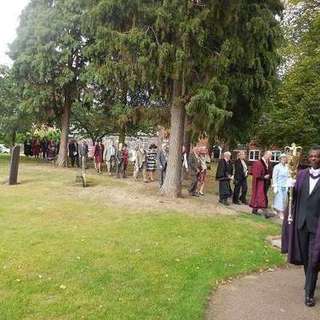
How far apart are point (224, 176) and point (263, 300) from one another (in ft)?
29.9

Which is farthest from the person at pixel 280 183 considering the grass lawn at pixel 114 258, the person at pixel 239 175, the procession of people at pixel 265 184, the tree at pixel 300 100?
the tree at pixel 300 100

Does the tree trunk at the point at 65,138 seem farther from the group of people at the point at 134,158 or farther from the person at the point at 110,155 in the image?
the person at the point at 110,155

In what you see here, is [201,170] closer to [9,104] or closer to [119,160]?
[119,160]

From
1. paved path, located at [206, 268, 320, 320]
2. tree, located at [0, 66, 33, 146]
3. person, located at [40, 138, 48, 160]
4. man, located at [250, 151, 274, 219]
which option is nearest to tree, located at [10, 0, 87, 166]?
tree, located at [0, 66, 33, 146]

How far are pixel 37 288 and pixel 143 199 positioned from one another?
27.7 ft

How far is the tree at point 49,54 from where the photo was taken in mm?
27297

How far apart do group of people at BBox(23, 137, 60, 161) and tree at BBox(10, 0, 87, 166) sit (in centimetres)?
941

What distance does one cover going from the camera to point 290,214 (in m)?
7.64

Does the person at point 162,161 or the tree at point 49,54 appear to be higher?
the tree at point 49,54

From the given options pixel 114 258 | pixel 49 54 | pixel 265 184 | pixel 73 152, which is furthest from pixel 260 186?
pixel 73 152

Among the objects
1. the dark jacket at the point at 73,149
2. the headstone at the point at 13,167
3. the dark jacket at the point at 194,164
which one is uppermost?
the dark jacket at the point at 73,149

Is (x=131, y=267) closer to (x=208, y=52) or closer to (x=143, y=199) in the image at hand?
(x=143, y=199)

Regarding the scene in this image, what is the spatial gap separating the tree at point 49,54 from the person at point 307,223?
21339mm

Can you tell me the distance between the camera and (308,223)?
7.29 meters
